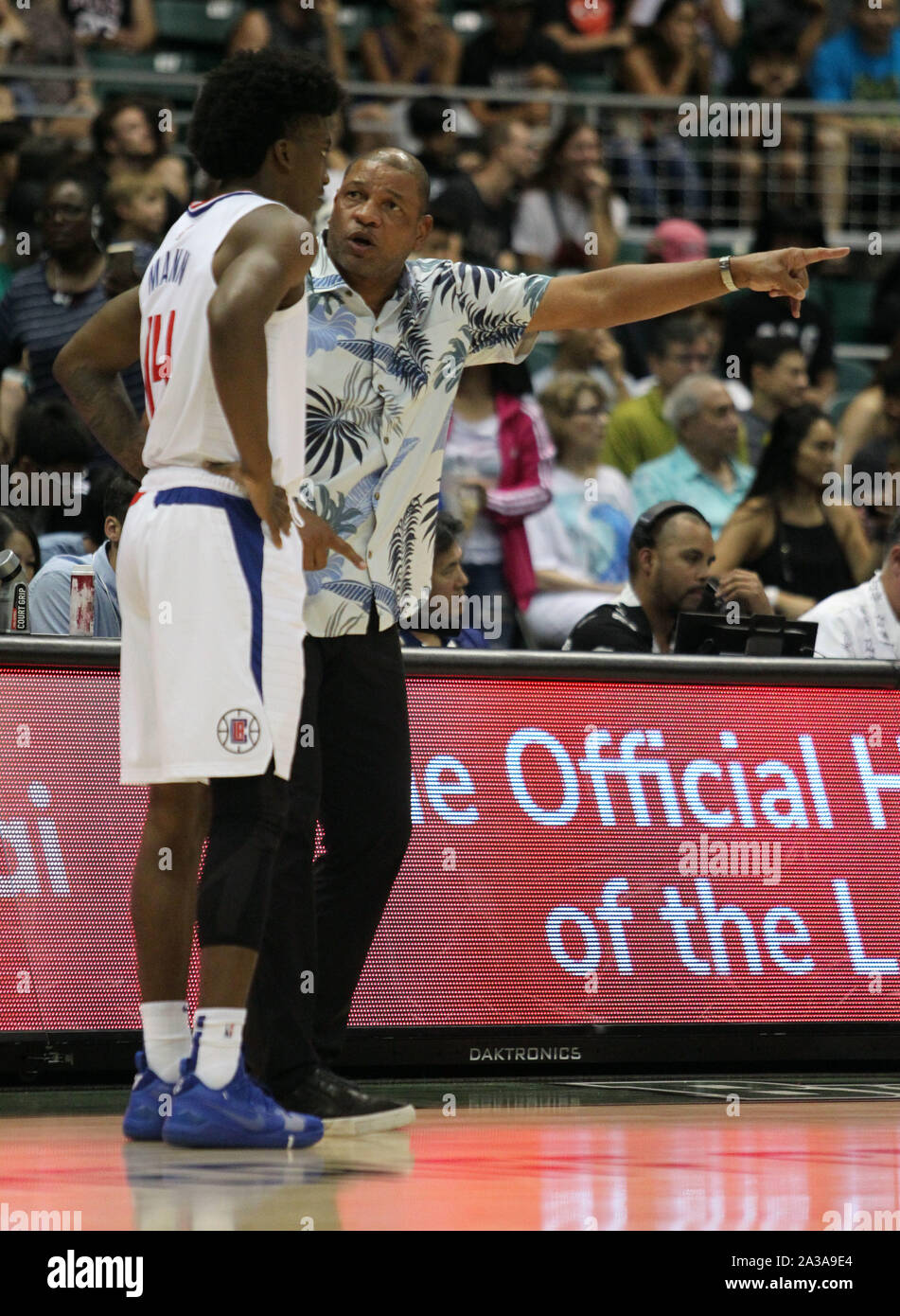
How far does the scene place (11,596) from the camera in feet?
17.7

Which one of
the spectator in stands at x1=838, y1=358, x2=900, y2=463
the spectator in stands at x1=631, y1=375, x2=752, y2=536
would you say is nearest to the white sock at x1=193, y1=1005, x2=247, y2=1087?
the spectator in stands at x1=631, y1=375, x2=752, y2=536

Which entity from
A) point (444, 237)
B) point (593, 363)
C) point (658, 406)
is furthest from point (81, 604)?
point (593, 363)

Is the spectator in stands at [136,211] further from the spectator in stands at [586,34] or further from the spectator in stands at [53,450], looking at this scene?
the spectator in stands at [586,34]

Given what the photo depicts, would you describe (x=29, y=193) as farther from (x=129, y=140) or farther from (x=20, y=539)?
(x=20, y=539)

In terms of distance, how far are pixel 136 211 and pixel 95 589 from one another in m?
3.22

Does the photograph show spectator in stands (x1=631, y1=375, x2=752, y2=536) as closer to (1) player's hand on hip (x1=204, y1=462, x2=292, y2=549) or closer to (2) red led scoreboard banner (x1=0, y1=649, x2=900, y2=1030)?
(2) red led scoreboard banner (x1=0, y1=649, x2=900, y2=1030)

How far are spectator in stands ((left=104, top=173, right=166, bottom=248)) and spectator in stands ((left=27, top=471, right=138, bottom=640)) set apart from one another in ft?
8.88

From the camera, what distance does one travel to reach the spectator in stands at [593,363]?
30.1 feet

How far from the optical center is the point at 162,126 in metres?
9.20

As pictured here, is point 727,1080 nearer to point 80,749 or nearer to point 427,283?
point 80,749

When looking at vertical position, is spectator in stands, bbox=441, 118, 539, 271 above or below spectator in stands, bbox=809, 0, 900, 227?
below

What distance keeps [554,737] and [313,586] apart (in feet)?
3.79

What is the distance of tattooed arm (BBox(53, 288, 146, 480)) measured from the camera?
4.39m

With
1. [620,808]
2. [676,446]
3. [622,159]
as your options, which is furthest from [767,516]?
[622,159]
